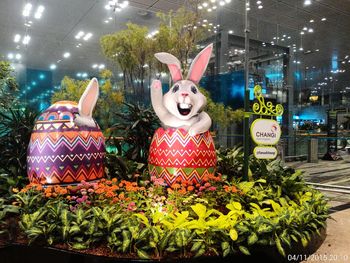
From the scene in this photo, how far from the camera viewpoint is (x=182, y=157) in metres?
3.70

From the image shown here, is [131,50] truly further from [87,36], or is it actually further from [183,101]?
[183,101]

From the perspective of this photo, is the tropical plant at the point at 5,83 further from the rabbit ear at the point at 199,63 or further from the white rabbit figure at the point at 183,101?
the rabbit ear at the point at 199,63

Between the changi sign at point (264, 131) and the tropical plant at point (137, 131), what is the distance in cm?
164

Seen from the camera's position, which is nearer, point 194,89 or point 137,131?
point 194,89

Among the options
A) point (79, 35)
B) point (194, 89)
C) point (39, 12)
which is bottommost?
point (194, 89)

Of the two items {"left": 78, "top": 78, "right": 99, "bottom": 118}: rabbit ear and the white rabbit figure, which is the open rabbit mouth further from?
{"left": 78, "top": 78, "right": 99, "bottom": 118}: rabbit ear

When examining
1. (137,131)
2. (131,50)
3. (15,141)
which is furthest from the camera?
(131,50)

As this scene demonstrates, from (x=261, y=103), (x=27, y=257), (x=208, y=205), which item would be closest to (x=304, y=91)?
(x=261, y=103)

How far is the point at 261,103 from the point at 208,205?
1.62 m

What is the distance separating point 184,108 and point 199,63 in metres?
0.59

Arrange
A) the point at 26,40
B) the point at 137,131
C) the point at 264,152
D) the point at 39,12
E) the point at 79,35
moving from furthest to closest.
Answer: the point at 79,35
the point at 39,12
the point at 26,40
the point at 137,131
the point at 264,152

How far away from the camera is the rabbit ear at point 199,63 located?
3855 millimetres

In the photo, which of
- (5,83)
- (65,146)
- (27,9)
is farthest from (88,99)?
(27,9)

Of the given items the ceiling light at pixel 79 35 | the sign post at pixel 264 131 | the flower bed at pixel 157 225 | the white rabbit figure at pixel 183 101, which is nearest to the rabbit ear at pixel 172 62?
the white rabbit figure at pixel 183 101
